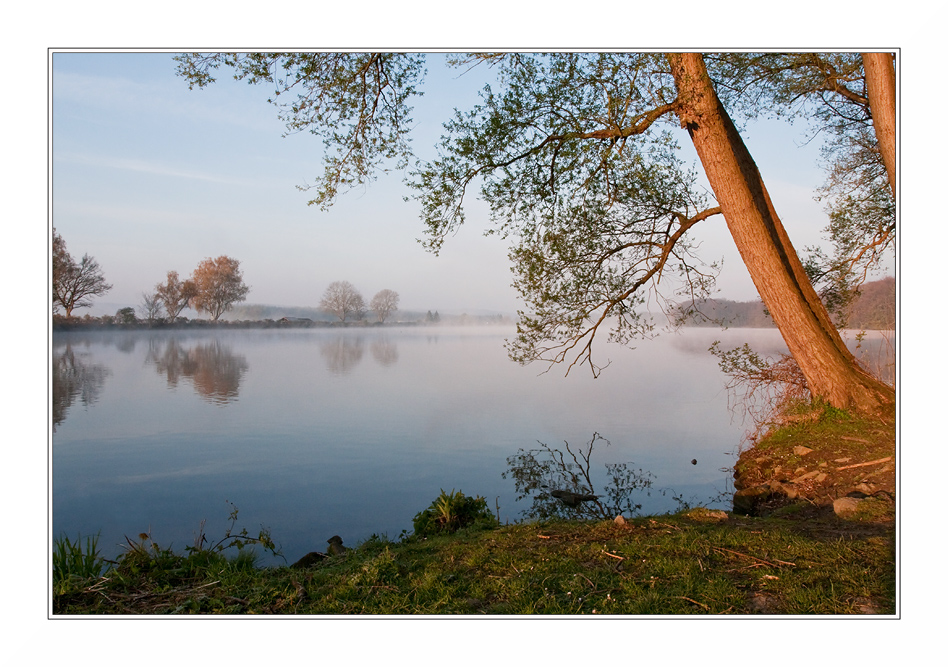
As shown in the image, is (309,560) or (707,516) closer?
(309,560)

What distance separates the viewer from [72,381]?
39.3 feet

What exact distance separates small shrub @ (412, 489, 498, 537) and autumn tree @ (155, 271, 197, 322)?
10756 mm

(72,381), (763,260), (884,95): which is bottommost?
(72,381)

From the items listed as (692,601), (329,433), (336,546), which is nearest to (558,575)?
(692,601)

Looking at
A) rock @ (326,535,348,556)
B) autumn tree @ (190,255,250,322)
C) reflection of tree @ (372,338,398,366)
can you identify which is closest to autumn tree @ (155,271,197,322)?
autumn tree @ (190,255,250,322)

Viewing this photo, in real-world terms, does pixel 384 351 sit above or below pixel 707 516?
above

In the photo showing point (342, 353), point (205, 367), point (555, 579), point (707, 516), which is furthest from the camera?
point (342, 353)

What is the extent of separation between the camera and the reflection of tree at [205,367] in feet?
41.2

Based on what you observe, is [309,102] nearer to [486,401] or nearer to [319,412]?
[319,412]

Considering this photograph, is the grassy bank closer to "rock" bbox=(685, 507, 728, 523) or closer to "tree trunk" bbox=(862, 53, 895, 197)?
"rock" bbox=(685, 507, 728, 523)

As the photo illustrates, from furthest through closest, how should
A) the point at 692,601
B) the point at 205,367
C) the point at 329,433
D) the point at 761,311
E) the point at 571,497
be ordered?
the point at 205,367 < the point at 329,433 < the point at 761,311 < the point at 571,497 < the point at 692,601

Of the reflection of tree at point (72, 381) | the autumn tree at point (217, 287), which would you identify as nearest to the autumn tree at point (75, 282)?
the reflection of tree at point (72, 381)

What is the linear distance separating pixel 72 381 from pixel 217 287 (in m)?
3.87

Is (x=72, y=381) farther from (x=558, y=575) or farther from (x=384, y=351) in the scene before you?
(x=558, y=575)
